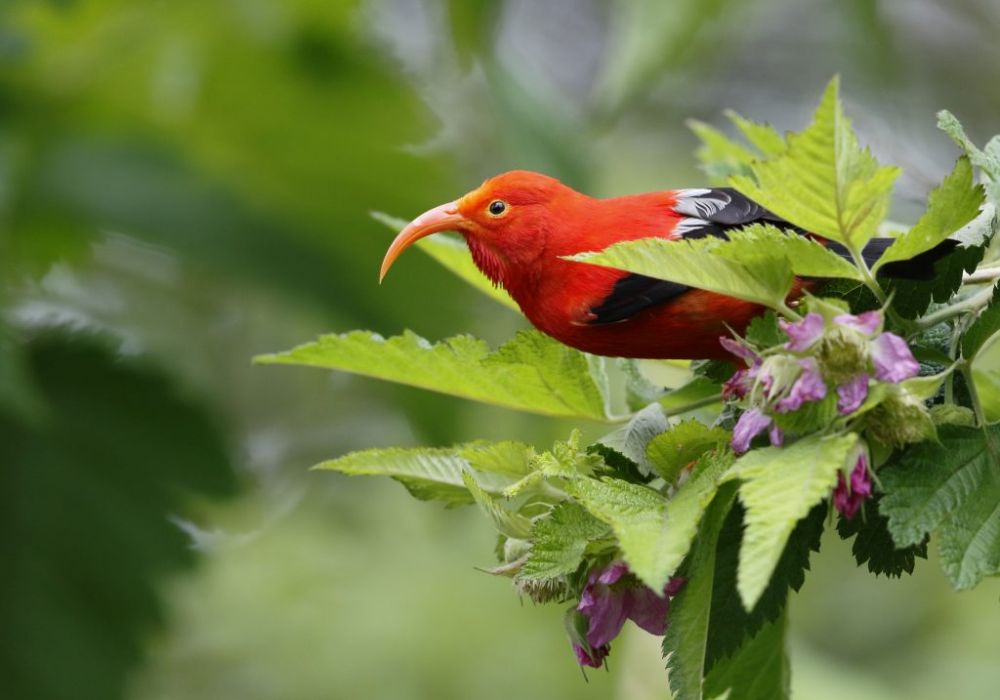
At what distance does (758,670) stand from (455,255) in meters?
1.05

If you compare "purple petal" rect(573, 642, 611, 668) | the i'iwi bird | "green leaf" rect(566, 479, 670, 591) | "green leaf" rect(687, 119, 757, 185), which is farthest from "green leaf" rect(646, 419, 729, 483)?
"green leaf" rect(687, 119, 757, 185)

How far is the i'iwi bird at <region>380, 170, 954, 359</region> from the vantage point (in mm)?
2125

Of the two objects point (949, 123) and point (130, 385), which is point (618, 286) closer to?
point (949, 123)

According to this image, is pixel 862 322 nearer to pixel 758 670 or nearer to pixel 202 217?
pixel 758 670

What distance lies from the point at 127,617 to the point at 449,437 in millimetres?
1509

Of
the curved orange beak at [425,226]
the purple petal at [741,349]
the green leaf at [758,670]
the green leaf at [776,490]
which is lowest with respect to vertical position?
the green leaf at [758,670]

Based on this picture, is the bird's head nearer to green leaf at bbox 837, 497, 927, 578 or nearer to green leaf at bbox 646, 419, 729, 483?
green leaf at bbox 646, 419, 729, 483

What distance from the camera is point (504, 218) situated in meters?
2.47

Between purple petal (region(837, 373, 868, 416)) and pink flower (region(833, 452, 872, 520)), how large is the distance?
0.23 feet

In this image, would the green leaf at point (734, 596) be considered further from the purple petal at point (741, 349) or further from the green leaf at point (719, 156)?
the green leaf at point (719, 156)

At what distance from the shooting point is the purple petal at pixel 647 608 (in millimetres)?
1761

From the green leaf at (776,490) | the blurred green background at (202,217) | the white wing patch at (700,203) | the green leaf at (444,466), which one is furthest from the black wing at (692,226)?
the blurred green background at (202,217)

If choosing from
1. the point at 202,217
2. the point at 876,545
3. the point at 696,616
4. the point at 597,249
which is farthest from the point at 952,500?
the point at 202,217

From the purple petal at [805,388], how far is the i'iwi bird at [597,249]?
50cm
